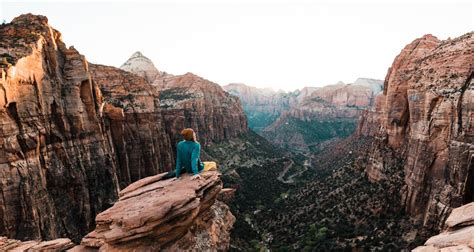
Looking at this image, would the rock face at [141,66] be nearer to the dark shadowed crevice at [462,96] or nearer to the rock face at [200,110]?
the rock face at [200,110]

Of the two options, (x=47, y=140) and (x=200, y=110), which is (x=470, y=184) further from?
(x=200, y=110)

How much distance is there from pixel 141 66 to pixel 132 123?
283 ft

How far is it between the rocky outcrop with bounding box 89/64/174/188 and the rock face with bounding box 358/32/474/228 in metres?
40.8

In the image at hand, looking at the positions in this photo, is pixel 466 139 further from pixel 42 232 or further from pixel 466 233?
pixel 42 232

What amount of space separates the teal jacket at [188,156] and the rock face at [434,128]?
1663cm

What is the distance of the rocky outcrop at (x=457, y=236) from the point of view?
32.4 feet

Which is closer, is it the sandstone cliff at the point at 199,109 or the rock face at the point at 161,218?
the rock face at the point at 161,218

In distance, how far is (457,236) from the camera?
431 inches

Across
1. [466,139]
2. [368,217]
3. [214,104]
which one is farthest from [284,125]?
[466,139]

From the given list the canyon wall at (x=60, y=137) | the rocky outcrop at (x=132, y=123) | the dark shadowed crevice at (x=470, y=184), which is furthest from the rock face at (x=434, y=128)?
the rocky outcrop at (x=132, y=123)

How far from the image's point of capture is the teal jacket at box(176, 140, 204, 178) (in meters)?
15.2

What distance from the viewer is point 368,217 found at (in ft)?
131

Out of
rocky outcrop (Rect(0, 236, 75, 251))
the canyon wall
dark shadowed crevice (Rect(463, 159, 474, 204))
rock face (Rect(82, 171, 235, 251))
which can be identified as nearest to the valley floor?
dark shadowed crevice (Rect(463, 159, 474, 204))

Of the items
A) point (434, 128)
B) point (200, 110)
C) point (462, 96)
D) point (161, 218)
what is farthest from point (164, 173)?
point (200, 110)
